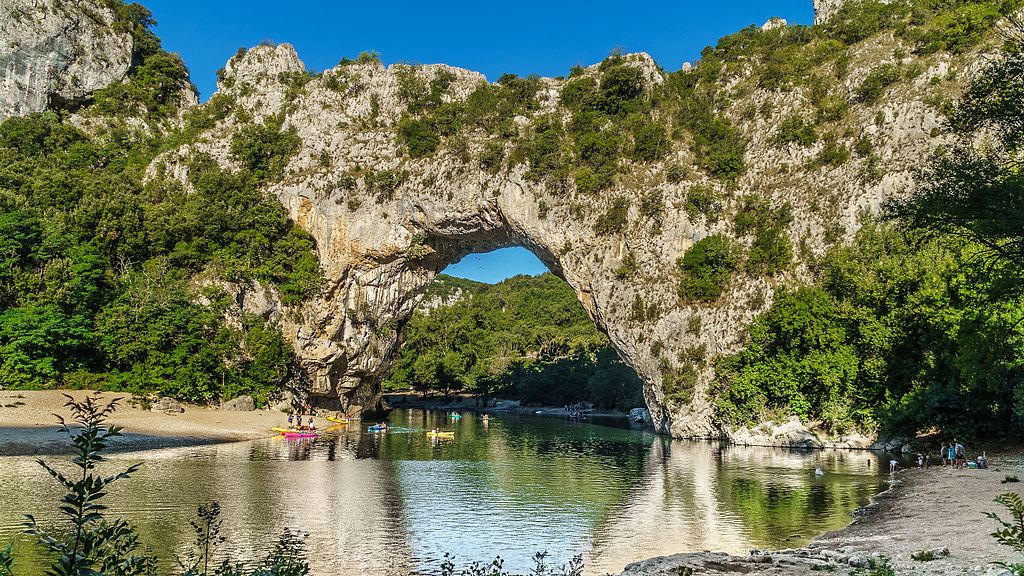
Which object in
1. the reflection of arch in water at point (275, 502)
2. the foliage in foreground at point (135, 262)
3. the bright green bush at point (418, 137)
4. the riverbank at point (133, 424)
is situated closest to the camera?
the reflection of arch in water at point (275, 502)

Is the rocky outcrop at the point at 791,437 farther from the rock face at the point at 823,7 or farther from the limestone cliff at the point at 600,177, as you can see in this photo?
the rock face at the point at 823,7

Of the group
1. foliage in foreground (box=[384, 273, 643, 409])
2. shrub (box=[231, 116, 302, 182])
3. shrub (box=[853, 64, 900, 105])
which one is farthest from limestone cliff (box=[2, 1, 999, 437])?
foliage in foreground (box=[384, 273, 643, 409])

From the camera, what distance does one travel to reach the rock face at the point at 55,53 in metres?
65.2

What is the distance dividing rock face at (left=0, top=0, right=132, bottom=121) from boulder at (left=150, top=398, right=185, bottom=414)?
3792cm

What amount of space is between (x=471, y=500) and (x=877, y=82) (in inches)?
1874

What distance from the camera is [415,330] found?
331 feet

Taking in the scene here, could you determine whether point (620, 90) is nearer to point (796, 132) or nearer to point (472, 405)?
point (796, 132)

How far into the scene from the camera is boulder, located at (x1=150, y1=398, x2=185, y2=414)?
48.4 m

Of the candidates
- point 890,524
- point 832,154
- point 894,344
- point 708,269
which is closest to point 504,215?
point 708,269

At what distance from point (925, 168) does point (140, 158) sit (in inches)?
2716

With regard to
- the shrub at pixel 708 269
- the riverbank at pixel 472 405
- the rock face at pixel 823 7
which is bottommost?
the riverbank at pixel 472 405

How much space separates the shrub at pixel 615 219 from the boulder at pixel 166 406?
35.4 meters

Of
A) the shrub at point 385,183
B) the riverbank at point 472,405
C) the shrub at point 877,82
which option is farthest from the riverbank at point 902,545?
the riverbank at point 472,405

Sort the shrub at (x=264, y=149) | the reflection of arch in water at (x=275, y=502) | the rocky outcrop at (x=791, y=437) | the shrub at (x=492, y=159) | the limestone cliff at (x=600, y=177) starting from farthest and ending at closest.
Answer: the shrub at (x=264, y=149)
the shrub at (x=492, y=159)
the limestone cliff at (x=600, y=177)
the rocky outcrop at (x=791, y=437)
the reflection of arch in water at (x=275, y=502)
